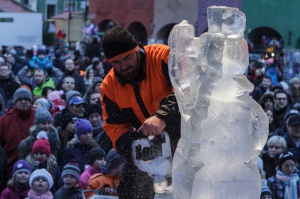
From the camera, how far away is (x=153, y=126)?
4477 mm

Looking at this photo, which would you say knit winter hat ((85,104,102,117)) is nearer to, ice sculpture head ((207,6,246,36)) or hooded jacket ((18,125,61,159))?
hooded jacket ((18,125,61,159))

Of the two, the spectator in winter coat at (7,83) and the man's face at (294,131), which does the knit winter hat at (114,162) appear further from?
the spectator in winter coat at (7,83)

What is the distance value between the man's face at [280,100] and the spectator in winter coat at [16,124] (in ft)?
11.5

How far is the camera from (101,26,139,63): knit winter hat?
4848 millimetres

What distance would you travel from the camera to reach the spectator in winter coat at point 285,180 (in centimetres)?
782

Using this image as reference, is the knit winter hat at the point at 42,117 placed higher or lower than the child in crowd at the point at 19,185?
higher

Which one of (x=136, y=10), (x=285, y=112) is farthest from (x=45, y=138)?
(x=136, y=10)

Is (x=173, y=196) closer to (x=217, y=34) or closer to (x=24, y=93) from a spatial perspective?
(x=217, y=34)

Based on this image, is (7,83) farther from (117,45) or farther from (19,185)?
(117,45)

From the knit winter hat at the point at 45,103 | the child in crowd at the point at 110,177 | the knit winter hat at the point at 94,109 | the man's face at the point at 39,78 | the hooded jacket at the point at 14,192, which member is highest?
the child in crowd at the point at 110,177

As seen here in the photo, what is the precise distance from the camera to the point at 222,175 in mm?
3754

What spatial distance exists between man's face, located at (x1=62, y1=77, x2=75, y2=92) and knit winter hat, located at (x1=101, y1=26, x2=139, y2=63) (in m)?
6.97

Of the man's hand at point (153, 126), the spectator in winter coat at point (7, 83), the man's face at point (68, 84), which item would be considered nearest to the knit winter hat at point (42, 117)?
the man's face at point (68, 84)

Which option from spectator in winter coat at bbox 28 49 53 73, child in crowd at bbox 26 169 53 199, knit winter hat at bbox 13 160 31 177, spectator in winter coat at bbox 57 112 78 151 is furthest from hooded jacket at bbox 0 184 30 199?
spectator in winter coat at bbox 28 49 53 73
